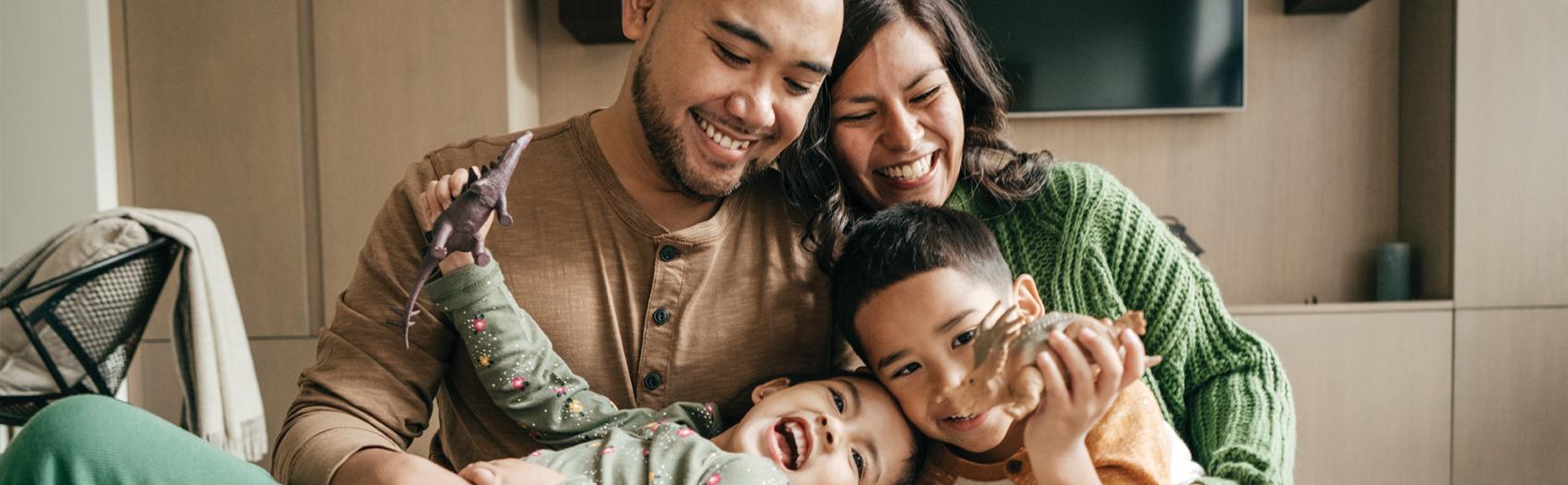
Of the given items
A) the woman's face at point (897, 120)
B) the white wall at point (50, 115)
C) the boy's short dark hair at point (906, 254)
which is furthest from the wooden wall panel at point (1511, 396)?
the white wall at point (50, 115)

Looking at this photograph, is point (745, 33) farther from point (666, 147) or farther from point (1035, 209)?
point (1035, 209)

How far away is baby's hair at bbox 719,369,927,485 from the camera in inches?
46.0

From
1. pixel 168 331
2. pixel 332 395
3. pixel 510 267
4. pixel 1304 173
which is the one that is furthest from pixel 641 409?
pixel 1304 173

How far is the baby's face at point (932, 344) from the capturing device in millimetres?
1063

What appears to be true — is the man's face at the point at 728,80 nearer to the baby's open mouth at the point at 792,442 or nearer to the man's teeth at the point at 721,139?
the man's teeth at the point at 721,139

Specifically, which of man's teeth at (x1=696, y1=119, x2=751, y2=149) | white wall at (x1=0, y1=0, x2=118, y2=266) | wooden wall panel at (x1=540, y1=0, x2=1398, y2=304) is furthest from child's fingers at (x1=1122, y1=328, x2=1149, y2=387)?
white wall at (x1=0, y1=0, x2=118, y2=266)

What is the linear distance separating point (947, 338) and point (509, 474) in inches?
19.1

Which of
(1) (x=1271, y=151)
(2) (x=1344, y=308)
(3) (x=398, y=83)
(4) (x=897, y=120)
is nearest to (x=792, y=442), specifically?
(4) (x=897, y=120)

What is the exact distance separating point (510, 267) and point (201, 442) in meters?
0.46

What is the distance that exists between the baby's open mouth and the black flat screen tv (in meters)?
2.49

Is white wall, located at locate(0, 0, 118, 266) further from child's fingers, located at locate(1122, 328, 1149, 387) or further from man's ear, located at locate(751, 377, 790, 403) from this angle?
child's fingers, located at locate(1122, 328, 1149, 387)

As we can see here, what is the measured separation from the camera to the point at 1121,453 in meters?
1.05

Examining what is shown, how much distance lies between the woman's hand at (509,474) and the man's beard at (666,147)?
1.46ft

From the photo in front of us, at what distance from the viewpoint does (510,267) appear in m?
1.26
